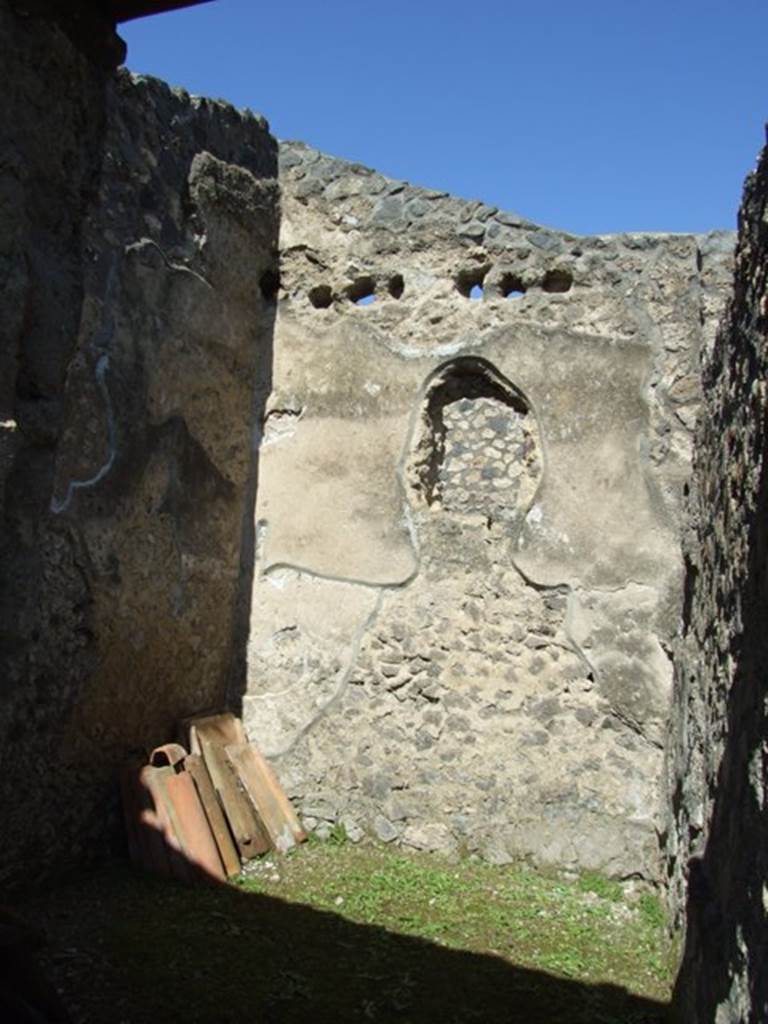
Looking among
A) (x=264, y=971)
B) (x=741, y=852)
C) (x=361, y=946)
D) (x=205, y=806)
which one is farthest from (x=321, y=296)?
(x=741, y=852)

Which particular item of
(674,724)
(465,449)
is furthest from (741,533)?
(465,449)

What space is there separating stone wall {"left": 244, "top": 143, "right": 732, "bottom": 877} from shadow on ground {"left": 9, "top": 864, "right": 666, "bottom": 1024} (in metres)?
0.93

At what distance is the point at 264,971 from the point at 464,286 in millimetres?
2944

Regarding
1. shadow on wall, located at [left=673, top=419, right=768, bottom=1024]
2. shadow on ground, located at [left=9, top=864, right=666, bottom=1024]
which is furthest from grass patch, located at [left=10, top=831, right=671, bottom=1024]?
shadow on wall, located at [left=673, top=419, right=768, bottom=1024]

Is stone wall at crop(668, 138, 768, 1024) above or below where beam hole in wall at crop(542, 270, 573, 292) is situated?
below

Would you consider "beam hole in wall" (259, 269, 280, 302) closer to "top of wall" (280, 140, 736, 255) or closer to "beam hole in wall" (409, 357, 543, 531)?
"top of wall" (280, 140, 736, 255)

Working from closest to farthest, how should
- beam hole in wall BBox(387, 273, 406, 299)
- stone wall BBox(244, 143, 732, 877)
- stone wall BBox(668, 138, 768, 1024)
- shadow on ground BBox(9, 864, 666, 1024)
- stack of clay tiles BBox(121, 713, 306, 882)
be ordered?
stone wall BBox(668, 138, 768, 1024) → shadow on ground BBox(9, 864, 666, 1024) → stack of clay tiles BBox(121, 713, 306, 882) → stone wall BBox(244, 143, 732, 877) → beam hole in wall BBox(387, 273, 406, 299)

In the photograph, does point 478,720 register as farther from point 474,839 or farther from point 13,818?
point 13,818

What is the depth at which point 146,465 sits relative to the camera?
4.08 metres

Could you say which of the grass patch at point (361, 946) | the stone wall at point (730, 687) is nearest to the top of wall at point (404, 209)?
the stone wall at point (730, 687)

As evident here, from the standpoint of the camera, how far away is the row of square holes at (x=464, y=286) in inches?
174

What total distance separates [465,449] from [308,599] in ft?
12.7

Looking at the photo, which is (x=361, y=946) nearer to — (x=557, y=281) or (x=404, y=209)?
(x=557, y=281)

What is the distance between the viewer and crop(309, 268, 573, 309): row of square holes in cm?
441
